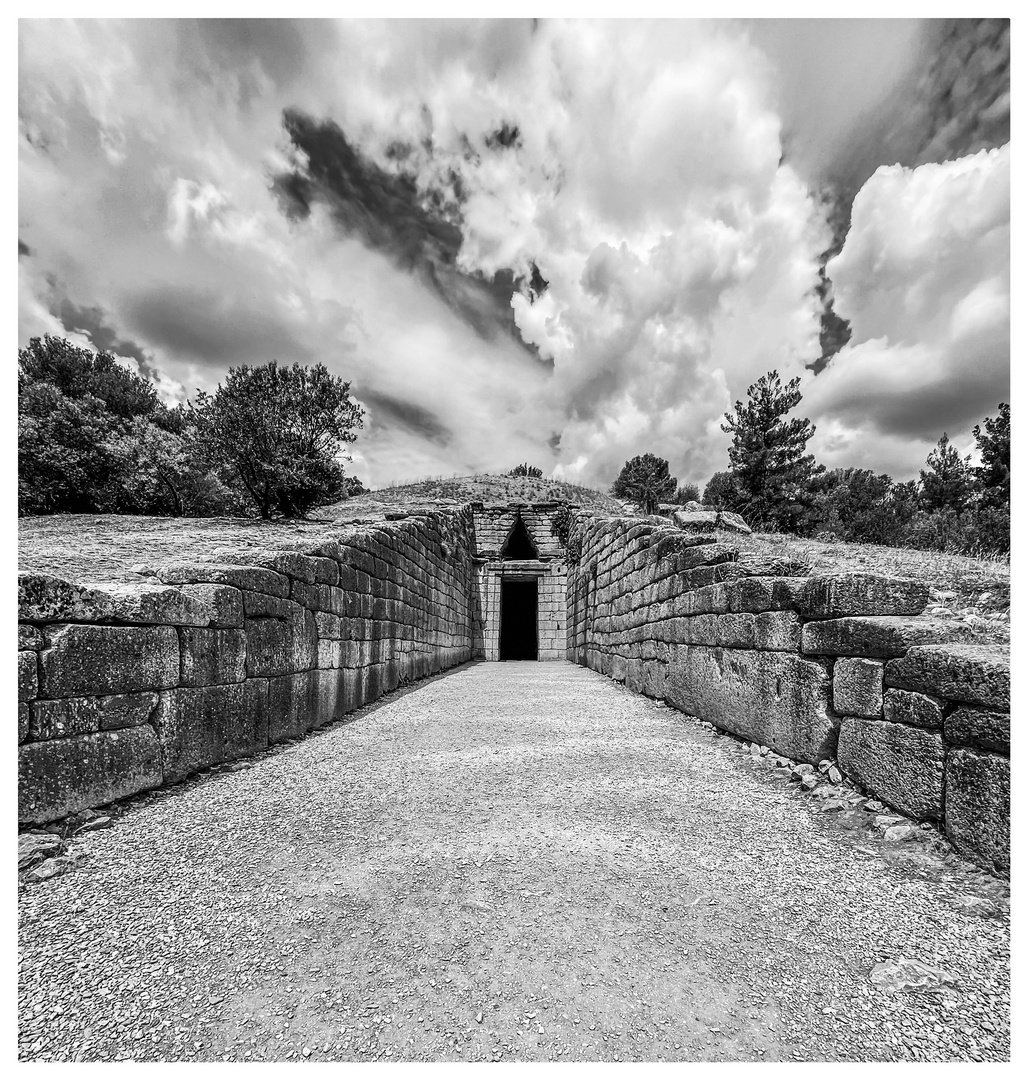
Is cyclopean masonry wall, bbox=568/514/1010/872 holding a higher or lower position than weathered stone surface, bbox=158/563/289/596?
lower

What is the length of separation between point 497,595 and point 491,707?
1038cm

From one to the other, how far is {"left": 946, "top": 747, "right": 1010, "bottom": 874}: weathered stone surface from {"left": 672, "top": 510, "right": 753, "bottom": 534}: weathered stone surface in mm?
8975

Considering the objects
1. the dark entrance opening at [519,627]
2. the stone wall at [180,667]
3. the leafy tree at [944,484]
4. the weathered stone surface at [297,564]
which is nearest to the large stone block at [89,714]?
the stone wall at [180,667]

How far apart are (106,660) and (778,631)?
479 centimetres

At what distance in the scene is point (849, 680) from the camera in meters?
3.12

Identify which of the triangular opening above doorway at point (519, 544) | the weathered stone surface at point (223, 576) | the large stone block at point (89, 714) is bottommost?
the large stone block at point (89, 714)

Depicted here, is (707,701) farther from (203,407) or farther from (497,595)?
(203,407)

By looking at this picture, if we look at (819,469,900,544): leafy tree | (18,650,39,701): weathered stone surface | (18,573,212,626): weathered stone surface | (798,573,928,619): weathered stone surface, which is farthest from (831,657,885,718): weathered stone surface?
(819,469,900,544): leafy tree

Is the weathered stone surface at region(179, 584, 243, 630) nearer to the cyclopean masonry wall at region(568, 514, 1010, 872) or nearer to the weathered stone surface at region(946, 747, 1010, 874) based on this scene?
the cyclopean masonry wall at region(568, 514, 1010, 872)

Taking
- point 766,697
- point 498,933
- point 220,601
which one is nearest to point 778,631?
point 766,697

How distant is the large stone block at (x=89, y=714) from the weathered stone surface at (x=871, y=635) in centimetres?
467

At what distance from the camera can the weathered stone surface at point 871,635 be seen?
2789 millimetres

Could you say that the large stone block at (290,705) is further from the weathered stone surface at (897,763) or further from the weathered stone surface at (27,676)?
the weathered stone surface at (897,763)

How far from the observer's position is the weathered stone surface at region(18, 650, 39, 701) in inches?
97.7
